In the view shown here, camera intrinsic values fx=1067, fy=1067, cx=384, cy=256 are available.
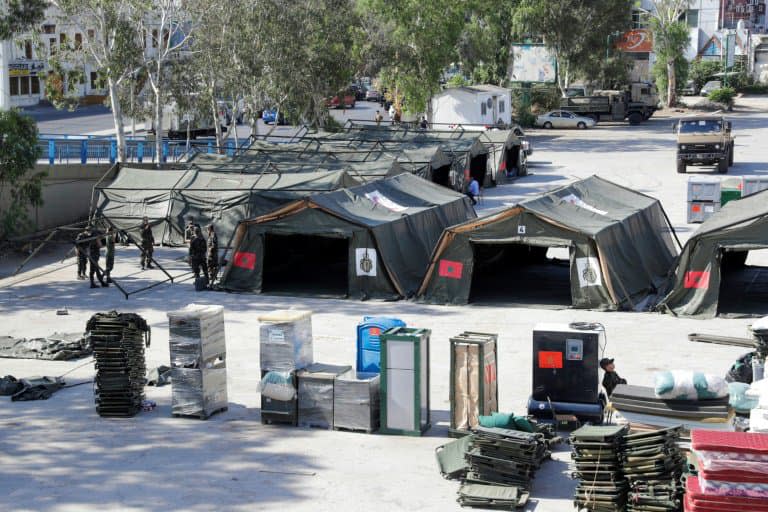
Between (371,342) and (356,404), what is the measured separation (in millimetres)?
1142

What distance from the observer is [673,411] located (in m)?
11.8

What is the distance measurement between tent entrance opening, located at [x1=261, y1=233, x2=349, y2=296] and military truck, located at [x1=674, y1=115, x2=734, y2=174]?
19246 millimetres

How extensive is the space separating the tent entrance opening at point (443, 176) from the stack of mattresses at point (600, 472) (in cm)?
2537

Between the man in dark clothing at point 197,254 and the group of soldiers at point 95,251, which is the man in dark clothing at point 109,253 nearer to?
the group of soldiers at point 95,251

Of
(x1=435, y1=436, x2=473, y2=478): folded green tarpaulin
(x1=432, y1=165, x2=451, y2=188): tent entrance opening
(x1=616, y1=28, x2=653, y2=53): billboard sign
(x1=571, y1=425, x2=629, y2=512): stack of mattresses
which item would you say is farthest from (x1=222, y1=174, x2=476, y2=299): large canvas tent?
(x1=616, y1=28, x2=653, y2=53): billboard sign

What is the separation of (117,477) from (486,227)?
10.6 metres

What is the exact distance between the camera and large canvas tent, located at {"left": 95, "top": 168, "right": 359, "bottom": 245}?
90.3 ft

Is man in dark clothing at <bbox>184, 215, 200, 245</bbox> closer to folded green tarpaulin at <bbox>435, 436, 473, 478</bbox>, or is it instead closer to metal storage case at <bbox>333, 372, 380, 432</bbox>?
metal storage case at <bbox>333, 372, 380, 432</bbox>

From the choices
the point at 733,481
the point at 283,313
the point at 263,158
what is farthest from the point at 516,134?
the point at 733,481

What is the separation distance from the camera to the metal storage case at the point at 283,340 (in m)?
13.7

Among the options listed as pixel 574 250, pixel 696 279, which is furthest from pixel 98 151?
pixel 696 279

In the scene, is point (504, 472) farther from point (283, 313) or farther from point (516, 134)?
point (516, 134)

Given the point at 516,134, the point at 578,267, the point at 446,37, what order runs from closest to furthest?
the point at 578,267
the point at 516,134
the point at 446,37

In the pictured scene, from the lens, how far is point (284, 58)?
40.5 meters
